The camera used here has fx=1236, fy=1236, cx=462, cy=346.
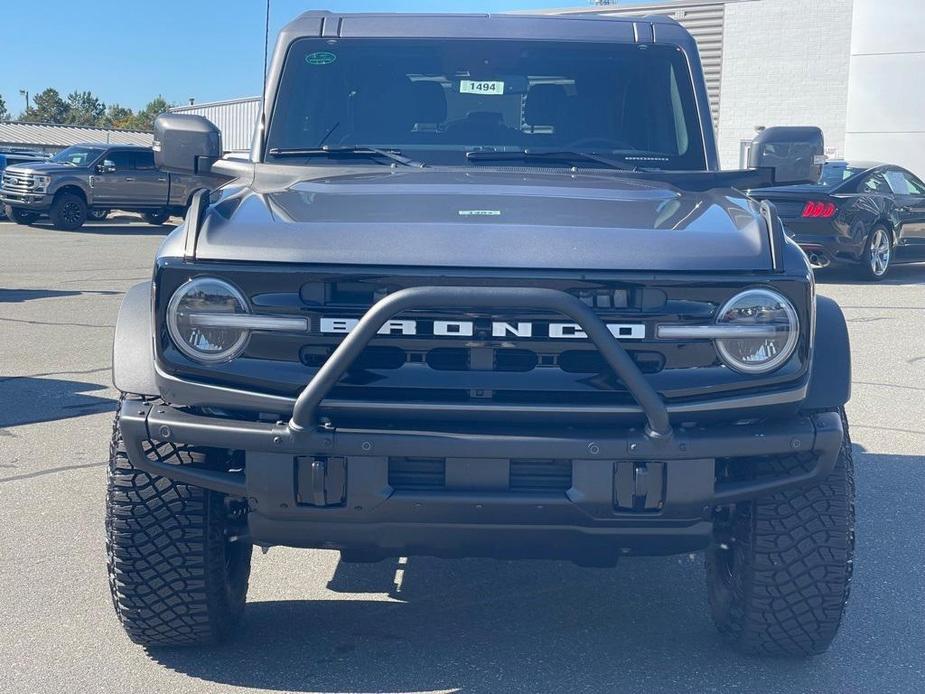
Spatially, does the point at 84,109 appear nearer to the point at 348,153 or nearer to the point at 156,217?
the point at 156,217

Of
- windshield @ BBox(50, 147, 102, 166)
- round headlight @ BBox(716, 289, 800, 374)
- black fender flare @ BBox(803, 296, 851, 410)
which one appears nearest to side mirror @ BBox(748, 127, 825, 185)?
black fender flare @ BBox(803, 296, 851, 410)

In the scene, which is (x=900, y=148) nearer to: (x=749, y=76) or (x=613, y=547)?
(x=749, y=76)

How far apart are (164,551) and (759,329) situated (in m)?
1.72

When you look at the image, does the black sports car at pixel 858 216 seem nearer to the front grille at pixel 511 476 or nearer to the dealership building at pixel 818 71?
the dealership building at pixel 818 71

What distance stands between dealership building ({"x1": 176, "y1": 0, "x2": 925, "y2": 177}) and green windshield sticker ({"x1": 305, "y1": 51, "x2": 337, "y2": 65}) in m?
20.4

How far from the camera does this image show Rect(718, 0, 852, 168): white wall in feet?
88.6

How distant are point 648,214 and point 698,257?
40cm

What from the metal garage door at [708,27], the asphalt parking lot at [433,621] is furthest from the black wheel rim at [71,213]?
the asphalt parking lot at [433,621]

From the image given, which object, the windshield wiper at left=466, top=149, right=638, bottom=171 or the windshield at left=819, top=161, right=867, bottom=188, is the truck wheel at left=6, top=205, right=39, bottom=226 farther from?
the windshield wiper at left=466, top=149, right=638, bottom=171

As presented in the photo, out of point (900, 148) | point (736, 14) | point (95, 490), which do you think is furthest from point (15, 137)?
point (95, 490)

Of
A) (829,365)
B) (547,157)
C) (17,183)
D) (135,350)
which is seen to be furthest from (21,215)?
(829,365)

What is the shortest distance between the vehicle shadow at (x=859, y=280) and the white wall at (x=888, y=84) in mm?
9191

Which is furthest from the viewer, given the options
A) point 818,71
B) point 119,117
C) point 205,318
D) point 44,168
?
point 119,117

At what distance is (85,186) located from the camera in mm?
24906
